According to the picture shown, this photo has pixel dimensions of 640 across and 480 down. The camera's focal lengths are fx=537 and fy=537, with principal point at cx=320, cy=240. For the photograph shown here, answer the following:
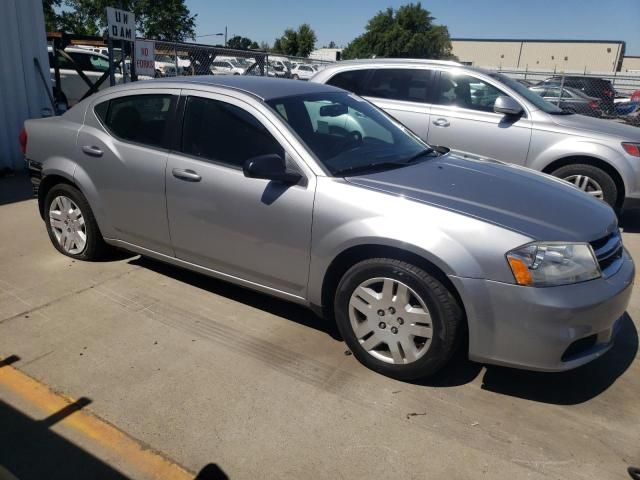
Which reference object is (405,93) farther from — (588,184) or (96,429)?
(96,429)

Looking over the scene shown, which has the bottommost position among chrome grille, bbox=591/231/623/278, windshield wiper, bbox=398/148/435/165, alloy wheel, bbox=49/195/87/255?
alloy wheel, bbox=49/195/87/255

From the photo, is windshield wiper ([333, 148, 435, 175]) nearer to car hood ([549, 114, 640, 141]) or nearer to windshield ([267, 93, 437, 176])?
windshield ([267, 93, 437, 176])

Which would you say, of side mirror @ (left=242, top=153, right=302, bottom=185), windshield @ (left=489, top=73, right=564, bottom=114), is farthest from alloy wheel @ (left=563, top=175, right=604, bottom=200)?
side mirror @ (left=242, top=153, right=302, bottom=185)

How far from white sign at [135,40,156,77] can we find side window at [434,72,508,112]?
5203 millimetres

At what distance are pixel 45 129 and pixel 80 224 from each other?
88cm

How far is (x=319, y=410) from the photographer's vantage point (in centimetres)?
284

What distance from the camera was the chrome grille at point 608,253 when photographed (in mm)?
2906

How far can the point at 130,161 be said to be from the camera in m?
4.00

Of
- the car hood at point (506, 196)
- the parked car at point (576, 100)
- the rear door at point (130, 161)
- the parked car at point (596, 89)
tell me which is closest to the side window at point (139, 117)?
the rear door at point (130, 161)

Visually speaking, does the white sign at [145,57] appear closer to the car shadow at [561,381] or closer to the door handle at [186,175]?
the door handle at [186,175]

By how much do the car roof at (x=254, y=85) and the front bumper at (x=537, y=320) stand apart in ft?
6.14

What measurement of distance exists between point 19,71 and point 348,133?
21.6 ft

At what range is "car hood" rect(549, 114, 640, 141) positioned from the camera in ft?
19.9

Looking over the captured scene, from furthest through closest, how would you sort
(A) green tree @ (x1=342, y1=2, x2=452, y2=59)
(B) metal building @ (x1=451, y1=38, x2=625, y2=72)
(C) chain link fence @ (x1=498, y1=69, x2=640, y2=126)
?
(B) metal building @ (x1=451, y1=38, x2=625, y2=72)
(A) green tree @ (x1=342, y1=2, x2=452, y2=59)
(C) chain link fence @ (x1=498, y1=69, x2=640, y2=126)
